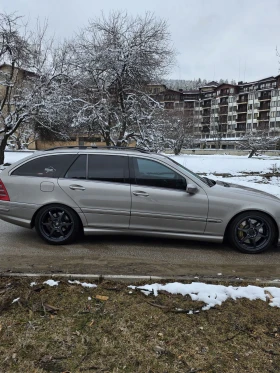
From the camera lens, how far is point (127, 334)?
2.53 m

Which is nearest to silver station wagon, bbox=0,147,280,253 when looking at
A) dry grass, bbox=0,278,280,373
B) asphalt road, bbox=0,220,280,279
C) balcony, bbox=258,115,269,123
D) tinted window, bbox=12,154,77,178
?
tinted window, bbox=12,154,77,178

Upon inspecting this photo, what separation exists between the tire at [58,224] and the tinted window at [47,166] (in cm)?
56

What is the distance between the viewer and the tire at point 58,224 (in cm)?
486

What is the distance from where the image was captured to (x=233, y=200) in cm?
464

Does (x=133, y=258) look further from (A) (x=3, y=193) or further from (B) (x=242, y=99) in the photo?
(B) (x=242, y=99)

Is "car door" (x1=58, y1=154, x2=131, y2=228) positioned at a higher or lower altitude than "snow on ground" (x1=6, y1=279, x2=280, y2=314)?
higher

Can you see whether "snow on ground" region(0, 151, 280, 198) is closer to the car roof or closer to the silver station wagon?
the silver station wagon

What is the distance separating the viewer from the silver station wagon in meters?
4.65

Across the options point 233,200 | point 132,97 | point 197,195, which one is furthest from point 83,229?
point 132,97

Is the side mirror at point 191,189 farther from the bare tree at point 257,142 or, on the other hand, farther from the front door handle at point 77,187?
the bare tree at point 257,142

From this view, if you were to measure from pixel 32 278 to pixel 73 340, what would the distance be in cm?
126

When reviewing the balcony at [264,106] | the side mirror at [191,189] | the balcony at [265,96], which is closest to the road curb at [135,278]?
the side mirror at [191,189]

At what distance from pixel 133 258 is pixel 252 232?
6.21 ft

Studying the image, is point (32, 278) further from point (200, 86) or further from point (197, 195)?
point (200, 86)
